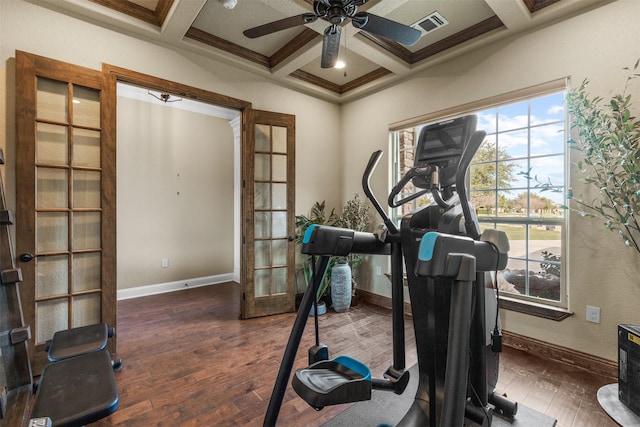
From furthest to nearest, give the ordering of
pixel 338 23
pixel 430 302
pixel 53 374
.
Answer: pixel 338 23, pixel 430 302, pixel 53 374

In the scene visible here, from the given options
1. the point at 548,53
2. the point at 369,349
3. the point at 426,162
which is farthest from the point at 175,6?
the point at 369,349

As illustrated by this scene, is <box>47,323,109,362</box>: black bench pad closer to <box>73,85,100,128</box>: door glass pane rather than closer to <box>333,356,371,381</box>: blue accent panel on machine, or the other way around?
<box>333,356,371,381</box>: blue accent panel on machine

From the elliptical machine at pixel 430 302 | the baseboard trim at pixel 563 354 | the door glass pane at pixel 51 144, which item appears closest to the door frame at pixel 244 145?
the door glass pane at pixel 51 144

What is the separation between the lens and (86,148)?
2.43 metres

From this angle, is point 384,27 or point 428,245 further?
point 384,27

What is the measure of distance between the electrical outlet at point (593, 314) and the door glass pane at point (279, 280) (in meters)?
2.88

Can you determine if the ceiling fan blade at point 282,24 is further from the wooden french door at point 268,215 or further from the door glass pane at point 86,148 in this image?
the door glass pane at point 86,148

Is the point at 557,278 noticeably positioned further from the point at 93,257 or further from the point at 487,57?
the point at 93,257

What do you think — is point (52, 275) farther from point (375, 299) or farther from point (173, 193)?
point (375, 299)

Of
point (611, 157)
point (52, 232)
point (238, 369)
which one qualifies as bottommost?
point (238, 369)

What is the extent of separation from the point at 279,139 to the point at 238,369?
2539 millimetres

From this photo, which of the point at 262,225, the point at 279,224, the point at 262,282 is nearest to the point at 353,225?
the point at 279,224

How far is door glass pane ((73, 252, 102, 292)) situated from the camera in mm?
2382

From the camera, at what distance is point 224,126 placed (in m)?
5.09
